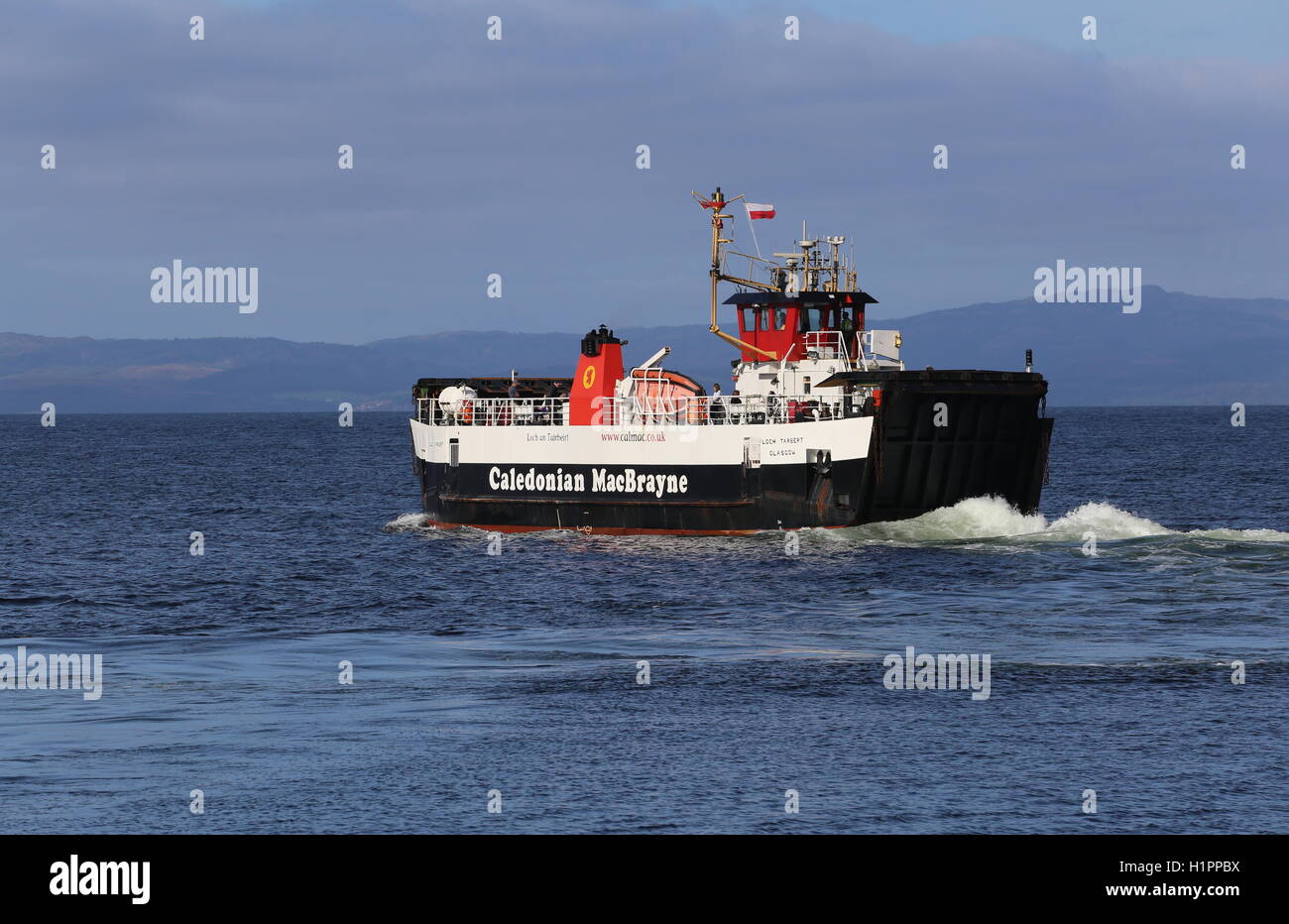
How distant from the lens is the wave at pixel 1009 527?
4881 centimetres

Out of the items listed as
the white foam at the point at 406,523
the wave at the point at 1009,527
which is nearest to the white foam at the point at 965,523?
the wave at the point at 1009,527

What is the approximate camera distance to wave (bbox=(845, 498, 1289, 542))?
160 ft

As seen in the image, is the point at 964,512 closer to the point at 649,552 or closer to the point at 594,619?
the point at 649,552

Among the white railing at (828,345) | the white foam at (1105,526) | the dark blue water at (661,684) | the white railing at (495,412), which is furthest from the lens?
the white railing at (495,412)

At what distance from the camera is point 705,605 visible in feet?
127

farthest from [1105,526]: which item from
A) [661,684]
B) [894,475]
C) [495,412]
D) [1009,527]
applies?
→ [661,684]

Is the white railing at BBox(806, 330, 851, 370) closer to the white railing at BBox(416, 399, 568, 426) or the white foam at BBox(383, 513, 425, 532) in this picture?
the white railing at BBox(416, 399, 568, 426)

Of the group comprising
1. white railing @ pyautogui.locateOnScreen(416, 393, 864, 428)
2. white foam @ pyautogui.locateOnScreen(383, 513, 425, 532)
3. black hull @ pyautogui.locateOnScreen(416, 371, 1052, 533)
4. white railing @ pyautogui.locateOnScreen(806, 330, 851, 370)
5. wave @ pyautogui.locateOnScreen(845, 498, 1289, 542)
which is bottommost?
white foam @ pyautogui.locateOnScreen(383, 513, 425, 532)

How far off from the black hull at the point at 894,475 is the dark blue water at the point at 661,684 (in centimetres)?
92

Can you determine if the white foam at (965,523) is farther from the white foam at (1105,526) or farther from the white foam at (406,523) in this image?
the white foam at (406,523)

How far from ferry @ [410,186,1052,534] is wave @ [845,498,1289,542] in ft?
1.35

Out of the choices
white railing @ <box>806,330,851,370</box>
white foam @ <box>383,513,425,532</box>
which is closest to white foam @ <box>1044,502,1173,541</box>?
white railing @ <box>806,330,851,370</box>

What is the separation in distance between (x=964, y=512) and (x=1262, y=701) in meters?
25.6
